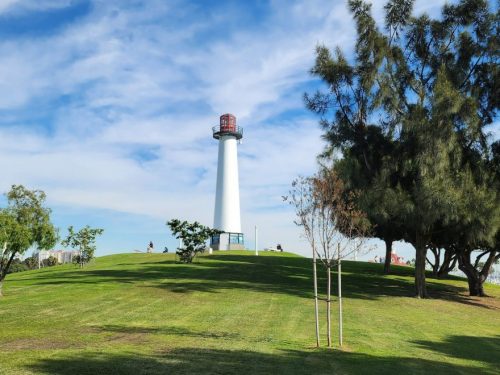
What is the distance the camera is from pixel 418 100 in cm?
2834

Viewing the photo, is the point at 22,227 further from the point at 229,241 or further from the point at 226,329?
the point at 229,241

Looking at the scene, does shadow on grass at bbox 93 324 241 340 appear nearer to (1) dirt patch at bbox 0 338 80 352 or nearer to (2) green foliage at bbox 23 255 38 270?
(1) dirt patch at bbox 0 338 80 352

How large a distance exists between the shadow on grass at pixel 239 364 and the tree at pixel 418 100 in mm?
15284

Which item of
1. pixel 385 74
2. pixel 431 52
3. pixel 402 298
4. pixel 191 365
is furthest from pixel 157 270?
pixel 191 365

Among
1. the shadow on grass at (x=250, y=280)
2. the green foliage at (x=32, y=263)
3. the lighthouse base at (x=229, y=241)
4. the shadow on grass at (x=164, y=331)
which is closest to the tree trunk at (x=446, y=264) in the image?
the shadow on grass at (x=250, y=280)

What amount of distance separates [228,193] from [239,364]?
53.8m

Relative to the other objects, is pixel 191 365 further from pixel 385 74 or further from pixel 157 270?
pixel 157 270

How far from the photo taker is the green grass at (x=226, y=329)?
1053 cm

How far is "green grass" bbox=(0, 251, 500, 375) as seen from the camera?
415 inches

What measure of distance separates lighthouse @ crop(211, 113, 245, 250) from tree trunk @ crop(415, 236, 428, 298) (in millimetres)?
35564

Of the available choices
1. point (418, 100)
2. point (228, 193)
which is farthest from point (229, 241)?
point (418, 100)

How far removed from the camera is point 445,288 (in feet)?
115

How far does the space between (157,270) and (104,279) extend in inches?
227

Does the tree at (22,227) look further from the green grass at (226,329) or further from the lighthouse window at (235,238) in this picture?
the lighthouse window at (235,238)
